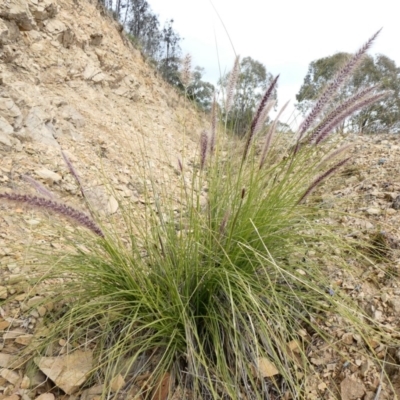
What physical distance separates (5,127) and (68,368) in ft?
10.8

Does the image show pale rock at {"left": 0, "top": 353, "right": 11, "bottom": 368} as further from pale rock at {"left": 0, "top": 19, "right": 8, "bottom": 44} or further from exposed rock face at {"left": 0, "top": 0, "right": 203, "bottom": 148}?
pale rock at {"left": 0, "top": 19, "right": 8, "bottom": 44}

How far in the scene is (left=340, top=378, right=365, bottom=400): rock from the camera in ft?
4.54

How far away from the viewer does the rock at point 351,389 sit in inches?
54.4

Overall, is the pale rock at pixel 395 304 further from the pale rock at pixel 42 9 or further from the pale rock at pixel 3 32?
the pale rock at pixel 42 9

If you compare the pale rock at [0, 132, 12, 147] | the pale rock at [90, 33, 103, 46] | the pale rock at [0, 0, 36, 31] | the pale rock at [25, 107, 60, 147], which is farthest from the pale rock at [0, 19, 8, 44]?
the pale rock at [90, 33, 103, 46]

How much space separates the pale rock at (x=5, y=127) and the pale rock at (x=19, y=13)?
2665 mm

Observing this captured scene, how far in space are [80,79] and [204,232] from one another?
21.0ft

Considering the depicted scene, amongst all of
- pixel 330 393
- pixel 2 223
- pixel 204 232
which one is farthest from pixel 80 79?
pixel 330 393

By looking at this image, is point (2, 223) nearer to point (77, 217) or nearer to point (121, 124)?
point (77, 217)

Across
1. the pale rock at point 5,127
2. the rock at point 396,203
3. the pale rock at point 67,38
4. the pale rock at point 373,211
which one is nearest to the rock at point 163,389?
the pale rock at point 373,211

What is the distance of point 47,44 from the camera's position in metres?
6.18

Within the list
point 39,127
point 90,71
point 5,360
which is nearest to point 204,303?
point 5,360

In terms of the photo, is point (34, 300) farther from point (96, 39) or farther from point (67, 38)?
point (96, 39)

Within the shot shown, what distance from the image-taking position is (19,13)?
A: 531cm
